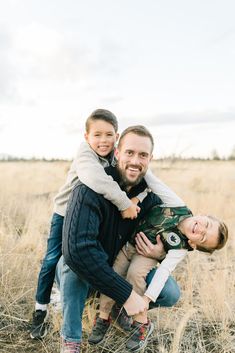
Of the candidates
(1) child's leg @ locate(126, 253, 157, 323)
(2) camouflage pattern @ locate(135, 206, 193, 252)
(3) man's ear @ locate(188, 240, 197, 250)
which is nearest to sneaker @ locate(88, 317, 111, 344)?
(1) child's leg @ locate(126, 253, 157, 323)

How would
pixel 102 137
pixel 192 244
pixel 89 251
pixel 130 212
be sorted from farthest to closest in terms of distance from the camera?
pixel 102 137 < pixel 192 244 < pixel 130 212 < pixel 89 251

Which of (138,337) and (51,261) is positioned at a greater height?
(51,261)

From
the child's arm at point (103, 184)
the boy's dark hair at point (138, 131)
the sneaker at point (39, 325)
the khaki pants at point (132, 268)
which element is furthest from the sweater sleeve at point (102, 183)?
the sneaker at point (39, 325)

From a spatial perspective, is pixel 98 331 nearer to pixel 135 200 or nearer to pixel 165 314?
pixel 165 314

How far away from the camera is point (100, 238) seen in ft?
9.73

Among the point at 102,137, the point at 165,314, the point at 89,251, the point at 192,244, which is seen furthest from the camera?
the point at 165,314

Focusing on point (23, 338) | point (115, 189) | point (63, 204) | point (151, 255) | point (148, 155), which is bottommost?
point (23, 338)

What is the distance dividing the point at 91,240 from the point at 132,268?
490 mm

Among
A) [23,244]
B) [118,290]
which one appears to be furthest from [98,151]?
[23,244]

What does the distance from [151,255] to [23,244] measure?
241 centimetres

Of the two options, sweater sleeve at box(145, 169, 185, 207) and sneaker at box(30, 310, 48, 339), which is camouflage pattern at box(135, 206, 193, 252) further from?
sneaker at box(30, 310, 48, 339)

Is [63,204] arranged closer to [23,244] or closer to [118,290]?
[118,290]

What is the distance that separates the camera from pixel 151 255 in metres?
3.12

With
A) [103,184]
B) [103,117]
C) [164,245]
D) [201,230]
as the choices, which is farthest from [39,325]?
[103,117]
